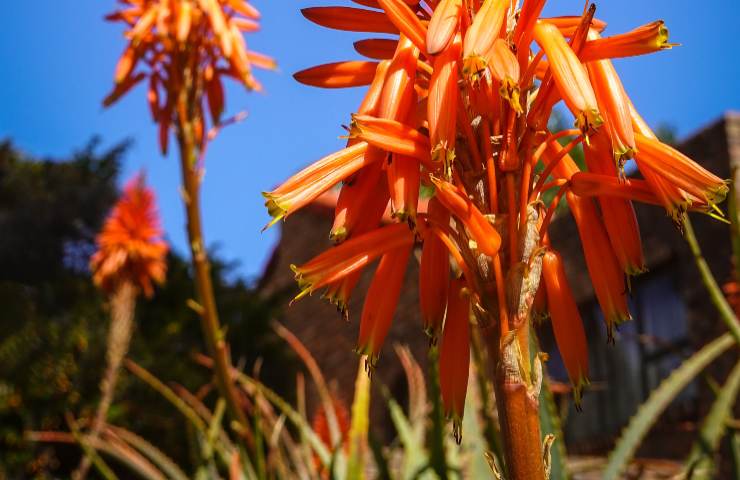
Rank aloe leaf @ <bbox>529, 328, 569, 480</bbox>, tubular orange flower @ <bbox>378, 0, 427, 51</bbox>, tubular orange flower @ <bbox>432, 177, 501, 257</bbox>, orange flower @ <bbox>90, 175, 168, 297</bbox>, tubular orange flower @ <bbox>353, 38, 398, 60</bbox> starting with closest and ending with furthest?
tubular orange flower @ <bbox>432, 177, 501, 257</bbox> < tubular orange flower @ <bbox>378, 0, 427, 51</bbox> < tubular orange flower @ <bbox>353, 38, 398, 60</bbox> < aloe leaf @ <bbox>529, 328, 569, 480</bbox> < orange flower @ <bbox>90, 175, 168, 297</bbox>

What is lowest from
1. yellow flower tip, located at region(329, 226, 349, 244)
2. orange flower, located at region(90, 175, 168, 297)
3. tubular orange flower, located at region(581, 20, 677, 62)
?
yellow flower tip, located at region(329, 226, 349, 244)

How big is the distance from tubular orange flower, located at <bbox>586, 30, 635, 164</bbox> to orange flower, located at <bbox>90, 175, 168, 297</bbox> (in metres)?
3.85

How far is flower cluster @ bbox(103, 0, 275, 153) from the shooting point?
8.56 ft

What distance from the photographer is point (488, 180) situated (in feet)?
3.12

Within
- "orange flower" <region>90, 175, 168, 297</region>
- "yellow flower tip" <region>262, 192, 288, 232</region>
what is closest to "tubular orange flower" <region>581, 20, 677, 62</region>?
"yellow flower tip" <region>262, 192, 288, 232</region>

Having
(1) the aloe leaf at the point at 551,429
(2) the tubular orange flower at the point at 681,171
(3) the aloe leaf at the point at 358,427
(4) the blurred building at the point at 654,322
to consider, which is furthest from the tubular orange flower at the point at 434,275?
(4) the blurred building at the point at 654,322

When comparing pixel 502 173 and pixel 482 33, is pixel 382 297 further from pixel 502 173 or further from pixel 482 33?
pixel 482 33

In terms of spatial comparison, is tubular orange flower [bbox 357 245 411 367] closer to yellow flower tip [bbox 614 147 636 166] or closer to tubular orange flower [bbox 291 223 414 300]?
tubular orange flower [bbox 291 223 414 300]

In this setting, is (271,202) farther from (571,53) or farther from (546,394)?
(546,394)

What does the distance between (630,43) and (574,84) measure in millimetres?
97

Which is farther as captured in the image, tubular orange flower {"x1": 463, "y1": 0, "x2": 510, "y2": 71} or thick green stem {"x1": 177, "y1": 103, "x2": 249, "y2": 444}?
thick green stem {"x1": 177, "y1": 103, "x2": 249, "y2": 444}

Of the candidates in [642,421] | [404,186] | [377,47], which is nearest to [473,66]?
[404,186]

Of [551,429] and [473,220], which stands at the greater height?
[473,220]

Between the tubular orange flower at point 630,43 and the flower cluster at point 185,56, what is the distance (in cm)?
173
